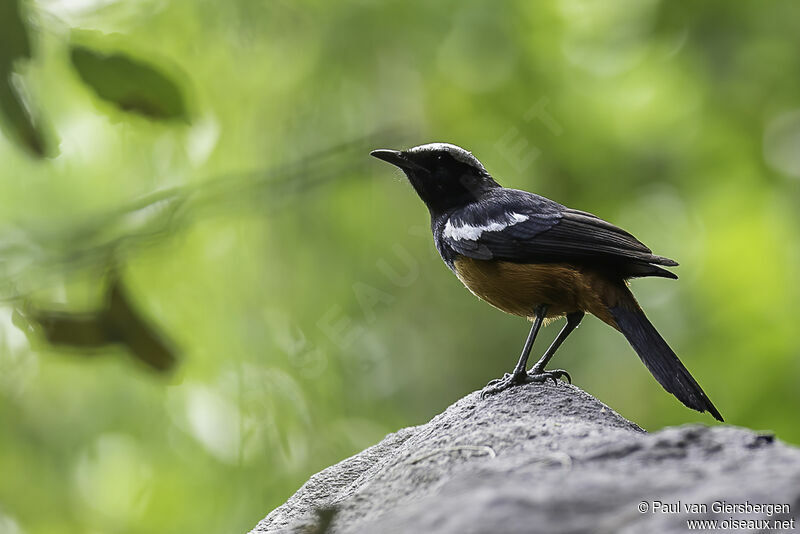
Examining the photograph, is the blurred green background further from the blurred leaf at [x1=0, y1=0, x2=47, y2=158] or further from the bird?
the blurred leaf at [x1=0, y1=0, x2=47, y2=158]

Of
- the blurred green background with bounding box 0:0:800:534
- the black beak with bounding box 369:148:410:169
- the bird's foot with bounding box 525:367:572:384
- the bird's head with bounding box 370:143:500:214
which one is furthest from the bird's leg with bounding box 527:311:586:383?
the blurred green background with bounding box 0:0:800:534

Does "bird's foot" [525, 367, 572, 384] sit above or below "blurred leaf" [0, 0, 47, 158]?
above

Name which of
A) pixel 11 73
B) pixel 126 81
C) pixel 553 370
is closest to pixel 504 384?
pixel 553 370

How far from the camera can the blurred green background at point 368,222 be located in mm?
5855

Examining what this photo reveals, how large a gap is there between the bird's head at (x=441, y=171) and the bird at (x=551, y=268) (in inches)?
7.8

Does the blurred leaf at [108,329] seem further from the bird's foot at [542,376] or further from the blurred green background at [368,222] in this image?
the blurred green background at [368,222]

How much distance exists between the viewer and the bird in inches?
147

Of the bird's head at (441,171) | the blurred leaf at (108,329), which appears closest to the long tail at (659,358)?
the bird's head at (441,171)

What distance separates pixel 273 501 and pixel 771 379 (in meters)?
3.72

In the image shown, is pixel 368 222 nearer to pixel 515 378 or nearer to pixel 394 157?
pixel 394 157

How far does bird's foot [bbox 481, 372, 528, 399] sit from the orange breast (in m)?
0.47

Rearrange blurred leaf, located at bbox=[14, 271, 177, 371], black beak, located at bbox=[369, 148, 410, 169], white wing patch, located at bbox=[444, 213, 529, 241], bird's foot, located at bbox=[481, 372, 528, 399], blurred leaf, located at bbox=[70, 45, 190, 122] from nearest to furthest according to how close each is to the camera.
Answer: blurred leaf, located at bbox=[70, 45, 190, 122] < blurred leaf, located at bbox=[14, 271, 177, 371] < bird's foot, located at bbox=[481, 372, 528, 399] < white wing patch, located at bbox=[444, 213, 529, 241] < black beak, located at bbox=[369, 148, 410, 169]

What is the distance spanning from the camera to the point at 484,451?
2570mm

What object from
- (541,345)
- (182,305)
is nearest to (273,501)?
(182,305)
